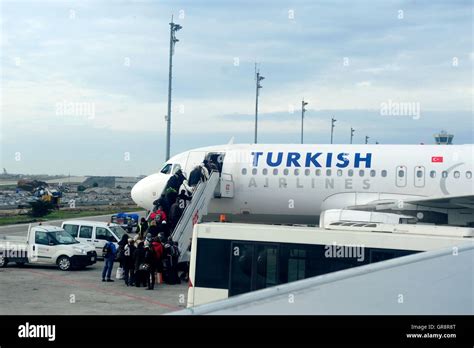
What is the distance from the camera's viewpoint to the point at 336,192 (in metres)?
23.5

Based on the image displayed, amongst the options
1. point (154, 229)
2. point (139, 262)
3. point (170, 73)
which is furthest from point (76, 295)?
point (170, 73)

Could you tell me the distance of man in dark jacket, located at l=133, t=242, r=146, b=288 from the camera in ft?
62.4

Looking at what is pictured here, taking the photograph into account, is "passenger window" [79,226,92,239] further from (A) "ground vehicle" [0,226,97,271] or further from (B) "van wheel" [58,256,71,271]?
(B) "van wheel" [58,256,71,271]

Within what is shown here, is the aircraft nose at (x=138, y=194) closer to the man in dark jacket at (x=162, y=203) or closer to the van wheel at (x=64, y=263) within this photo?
the man in dark jacket at (x=162, y=203)

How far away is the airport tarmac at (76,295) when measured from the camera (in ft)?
50.5

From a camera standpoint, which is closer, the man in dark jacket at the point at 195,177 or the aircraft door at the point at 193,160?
the man in dark jacket at the point at 195,177

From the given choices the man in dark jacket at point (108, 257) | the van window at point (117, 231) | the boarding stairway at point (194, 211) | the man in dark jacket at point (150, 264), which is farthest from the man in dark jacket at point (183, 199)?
the van window at point (117, 231)

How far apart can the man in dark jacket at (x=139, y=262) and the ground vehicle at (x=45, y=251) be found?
4.34 meters

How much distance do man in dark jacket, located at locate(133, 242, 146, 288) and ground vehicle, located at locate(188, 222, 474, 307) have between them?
28.7 feet

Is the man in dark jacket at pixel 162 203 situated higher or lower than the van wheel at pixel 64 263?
higher

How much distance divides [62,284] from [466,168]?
15.0 metres

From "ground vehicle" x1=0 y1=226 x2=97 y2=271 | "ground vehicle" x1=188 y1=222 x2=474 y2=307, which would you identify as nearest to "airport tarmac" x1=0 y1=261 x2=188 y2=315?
"ground vehicle" x1=0 y1=226 x2=97 y2=271
